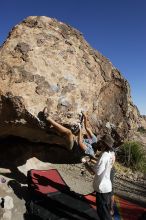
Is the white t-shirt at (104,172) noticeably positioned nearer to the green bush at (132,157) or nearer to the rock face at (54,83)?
the rock face at (54,83)

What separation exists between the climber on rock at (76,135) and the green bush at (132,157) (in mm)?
5735

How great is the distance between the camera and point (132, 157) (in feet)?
41.5

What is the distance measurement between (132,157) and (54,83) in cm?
707

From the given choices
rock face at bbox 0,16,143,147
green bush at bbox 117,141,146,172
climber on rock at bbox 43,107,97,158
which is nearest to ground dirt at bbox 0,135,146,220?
rock face at bbox 0,16,143,147

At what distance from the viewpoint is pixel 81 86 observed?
6738 millimetres

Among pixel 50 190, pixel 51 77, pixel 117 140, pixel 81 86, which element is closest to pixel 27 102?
pixel 51 77

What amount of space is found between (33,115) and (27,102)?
9.9 inches

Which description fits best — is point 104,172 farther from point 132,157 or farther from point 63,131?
point 132,157

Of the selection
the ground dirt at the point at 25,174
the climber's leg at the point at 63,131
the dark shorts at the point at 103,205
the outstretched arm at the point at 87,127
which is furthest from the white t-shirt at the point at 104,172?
the ground dirt at the point at 25,174

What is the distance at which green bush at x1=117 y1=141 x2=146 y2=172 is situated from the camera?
12.3 meters

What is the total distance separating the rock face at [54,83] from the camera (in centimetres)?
620

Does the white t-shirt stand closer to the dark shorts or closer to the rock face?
the dark shorts

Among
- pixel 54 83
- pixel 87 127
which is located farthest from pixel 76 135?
pixel 54 83

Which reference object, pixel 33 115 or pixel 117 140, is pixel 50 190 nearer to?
pixel 33 115
